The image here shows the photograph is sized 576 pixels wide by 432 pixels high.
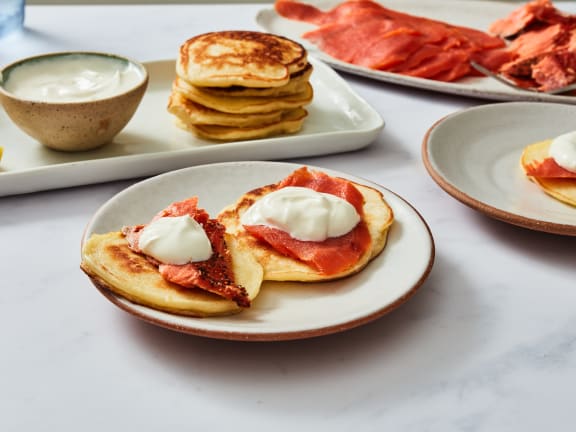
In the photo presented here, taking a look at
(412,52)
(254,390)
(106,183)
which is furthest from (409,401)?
(412,52)

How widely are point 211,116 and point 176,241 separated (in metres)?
0.57

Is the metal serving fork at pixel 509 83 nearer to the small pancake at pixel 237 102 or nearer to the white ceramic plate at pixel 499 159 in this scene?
the white ceramic plate at pixel 499 159

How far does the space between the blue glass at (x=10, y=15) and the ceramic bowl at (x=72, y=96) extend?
0.70 meters

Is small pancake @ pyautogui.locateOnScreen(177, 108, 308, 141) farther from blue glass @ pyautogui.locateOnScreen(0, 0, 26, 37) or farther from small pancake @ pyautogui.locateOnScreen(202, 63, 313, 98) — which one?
blue glass @ pyautogui.locateOnScreen(0, 0, 26, 37)

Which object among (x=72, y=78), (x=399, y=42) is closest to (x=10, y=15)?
(x=72, y=78)

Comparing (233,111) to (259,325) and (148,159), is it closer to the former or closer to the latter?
(148,159)

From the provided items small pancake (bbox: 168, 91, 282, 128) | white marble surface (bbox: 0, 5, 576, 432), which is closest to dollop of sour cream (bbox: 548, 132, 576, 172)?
white marble surface (bbox: 0, 5, 576, 432)

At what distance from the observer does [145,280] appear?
3.17ft

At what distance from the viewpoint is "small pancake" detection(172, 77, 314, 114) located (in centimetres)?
150

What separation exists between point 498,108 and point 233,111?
1.85ft

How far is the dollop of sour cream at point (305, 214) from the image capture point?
1087 mm

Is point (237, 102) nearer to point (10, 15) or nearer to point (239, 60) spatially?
point (239, 60)

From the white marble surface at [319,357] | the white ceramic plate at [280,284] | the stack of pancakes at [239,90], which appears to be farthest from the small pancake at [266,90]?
the white marble surface at [319,357]

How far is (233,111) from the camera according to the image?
Answer: 59.1 inches
